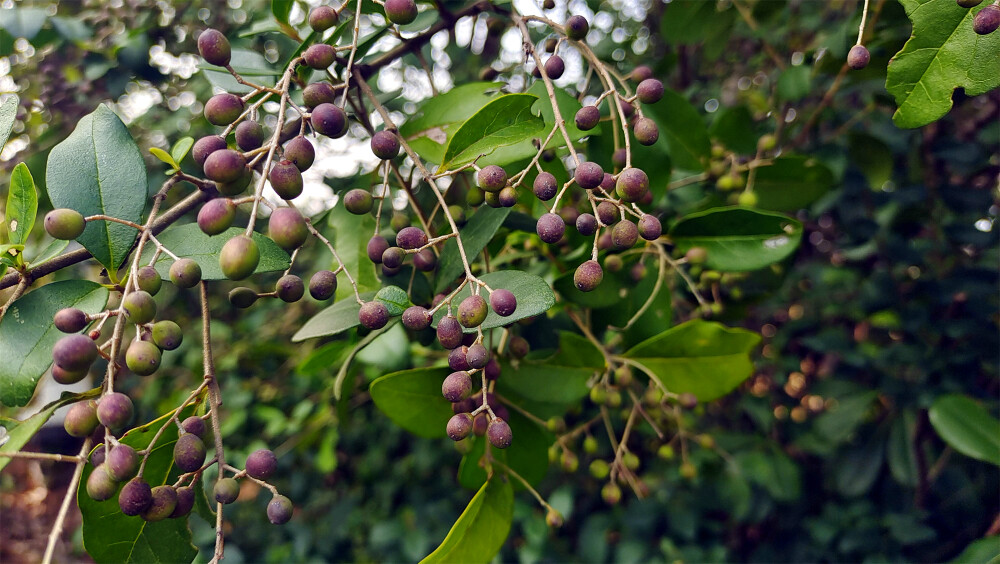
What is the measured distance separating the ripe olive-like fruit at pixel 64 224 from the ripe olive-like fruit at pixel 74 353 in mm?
122

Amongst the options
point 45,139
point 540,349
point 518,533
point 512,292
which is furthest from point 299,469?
point 512,292

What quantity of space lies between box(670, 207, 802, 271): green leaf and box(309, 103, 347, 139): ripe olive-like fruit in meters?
0.58

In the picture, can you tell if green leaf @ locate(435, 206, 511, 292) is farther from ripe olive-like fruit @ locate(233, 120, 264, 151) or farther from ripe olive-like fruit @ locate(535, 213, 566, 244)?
ripe olive-like fruit @ locate(233, 120, 264, 151)

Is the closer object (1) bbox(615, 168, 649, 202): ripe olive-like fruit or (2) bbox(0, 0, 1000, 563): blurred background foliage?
(1) bbox(615, 168, 649, 202): ripe olive-like fruit

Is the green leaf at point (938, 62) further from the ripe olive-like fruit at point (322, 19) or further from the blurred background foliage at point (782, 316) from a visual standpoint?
the ripe olive-like fruit at point (322, 19)

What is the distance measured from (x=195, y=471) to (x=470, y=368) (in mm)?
316

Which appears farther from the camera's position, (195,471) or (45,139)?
(45,139)

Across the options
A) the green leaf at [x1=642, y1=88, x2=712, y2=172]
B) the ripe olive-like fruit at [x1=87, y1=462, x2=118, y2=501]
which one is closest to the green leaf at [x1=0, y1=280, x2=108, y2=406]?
the ripe olive-like fruit at [x1=87, y1=462, x2=118, y2=501]

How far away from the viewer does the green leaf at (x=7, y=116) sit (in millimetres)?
723

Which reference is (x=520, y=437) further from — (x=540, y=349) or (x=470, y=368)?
(x=470, y=368)

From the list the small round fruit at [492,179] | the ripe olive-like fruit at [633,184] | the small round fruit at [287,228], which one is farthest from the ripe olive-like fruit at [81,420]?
the ripe olive-like fruit at [633,184]

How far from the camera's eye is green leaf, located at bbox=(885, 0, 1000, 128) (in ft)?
2.31

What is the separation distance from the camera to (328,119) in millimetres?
650

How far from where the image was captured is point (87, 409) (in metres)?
0.60
